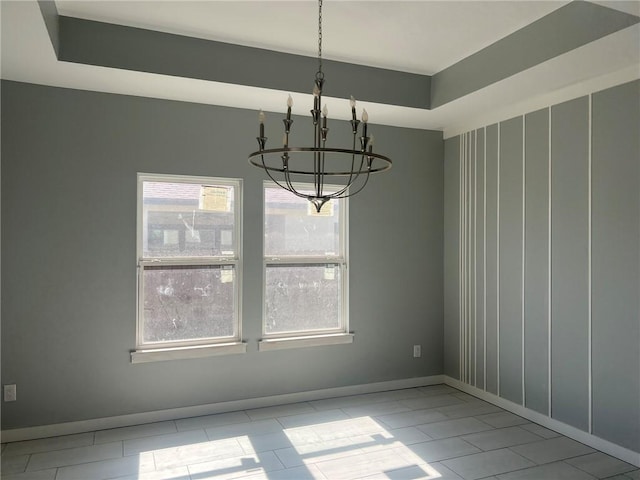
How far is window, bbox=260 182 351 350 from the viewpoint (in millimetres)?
4145

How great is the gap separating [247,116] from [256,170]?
1.46 feet

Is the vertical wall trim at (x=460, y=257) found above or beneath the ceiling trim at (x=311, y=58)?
beneath

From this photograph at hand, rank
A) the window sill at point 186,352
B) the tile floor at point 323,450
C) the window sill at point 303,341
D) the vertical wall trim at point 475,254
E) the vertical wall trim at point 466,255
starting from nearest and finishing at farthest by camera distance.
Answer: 1. the tile floor at point 323,450
2. the window sill at point 186,352
3. the window sill at point 303,341
4. the vertical wall trim at point 475,254
5. the vertical wall trim at point 466,255

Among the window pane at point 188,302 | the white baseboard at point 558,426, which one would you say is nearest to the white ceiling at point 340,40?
the window pane at point 188,302

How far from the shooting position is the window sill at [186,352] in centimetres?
365

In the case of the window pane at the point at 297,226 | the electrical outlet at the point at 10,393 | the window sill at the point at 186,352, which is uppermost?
the window pane at the point at 297,226

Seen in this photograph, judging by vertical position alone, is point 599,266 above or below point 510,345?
above

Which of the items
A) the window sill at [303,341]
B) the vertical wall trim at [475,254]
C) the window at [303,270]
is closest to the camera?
the window sill at [303,341]

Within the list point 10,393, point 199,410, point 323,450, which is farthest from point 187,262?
point 323,450

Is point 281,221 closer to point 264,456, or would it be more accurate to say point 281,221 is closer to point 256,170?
point 256,170

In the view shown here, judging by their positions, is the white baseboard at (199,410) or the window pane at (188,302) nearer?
the white baseboard at (199,410)

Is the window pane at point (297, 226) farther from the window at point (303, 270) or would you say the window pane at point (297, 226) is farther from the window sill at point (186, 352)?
the window sill at point (186, 352)

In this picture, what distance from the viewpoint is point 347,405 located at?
4102 mm

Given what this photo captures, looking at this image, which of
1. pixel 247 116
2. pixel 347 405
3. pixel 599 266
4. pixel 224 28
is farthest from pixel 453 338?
pixel 224 28
